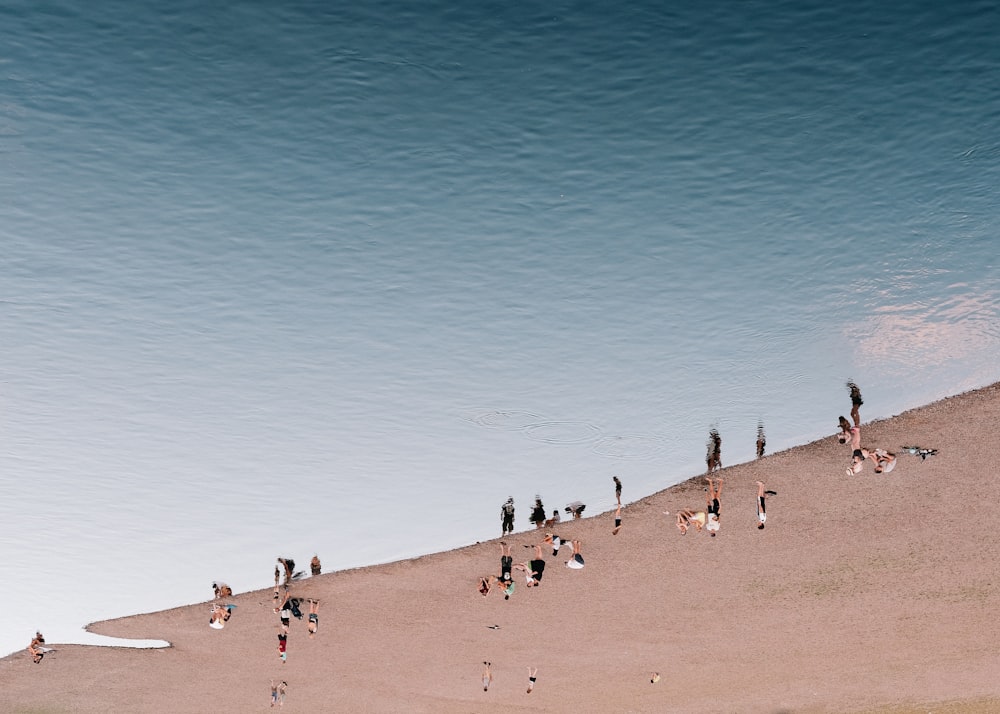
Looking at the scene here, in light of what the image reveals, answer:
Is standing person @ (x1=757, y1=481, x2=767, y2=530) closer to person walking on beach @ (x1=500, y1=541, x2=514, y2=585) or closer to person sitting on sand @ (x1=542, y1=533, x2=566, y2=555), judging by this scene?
person sitting on sand @ (x1=542, y1=533, x2=566, y2=555)

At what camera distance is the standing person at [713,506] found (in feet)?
58.5

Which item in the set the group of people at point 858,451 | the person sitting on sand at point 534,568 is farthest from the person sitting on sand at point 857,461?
the person sitting on sand at point 534,568

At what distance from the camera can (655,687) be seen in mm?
22219

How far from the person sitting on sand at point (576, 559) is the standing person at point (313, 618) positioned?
5878mm

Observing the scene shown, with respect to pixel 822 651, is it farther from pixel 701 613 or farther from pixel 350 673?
pixel 350 673

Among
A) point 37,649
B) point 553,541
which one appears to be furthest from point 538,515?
point 37,649

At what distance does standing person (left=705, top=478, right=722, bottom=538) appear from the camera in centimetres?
1784

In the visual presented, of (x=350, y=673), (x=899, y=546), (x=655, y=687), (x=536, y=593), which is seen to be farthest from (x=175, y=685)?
(x=899, y=546)

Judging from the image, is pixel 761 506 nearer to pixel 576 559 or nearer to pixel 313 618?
pixel 576 559

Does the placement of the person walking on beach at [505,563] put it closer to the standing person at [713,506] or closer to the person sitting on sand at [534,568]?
the person sitting on sand at [534,568]

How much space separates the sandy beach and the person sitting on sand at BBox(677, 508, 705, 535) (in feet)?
0.64

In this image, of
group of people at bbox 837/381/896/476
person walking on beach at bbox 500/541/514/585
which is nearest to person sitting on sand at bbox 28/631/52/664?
person walking on beach at bbox 500/541/514/585

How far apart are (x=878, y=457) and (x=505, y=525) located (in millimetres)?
7460

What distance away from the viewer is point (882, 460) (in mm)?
17562
